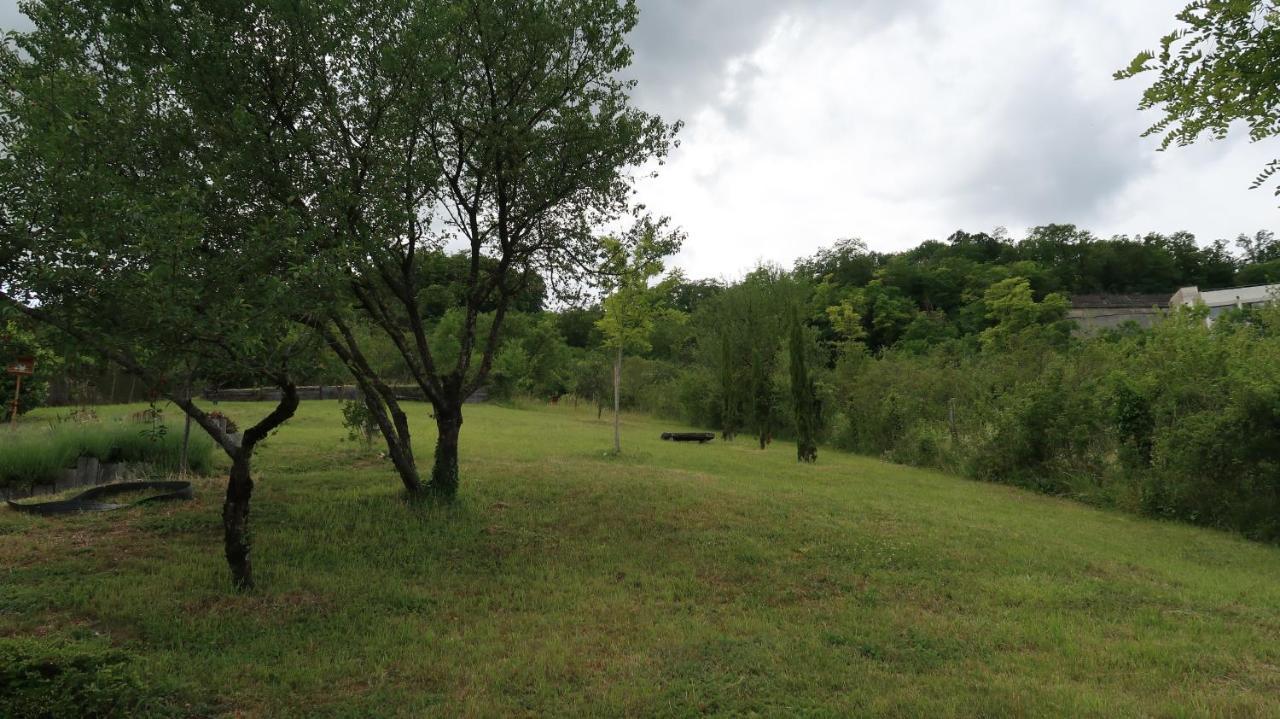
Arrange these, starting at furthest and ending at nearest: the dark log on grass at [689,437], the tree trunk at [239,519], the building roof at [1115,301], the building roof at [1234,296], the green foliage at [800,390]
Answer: the building roof at [1115,301], the building roof at [1234,296], the dark log on grass at [689,437], the green foliage at [800,390], the tree trunk at [239,519]

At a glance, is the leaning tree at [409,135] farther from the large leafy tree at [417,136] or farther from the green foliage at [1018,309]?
the green foliage at [1018,309]

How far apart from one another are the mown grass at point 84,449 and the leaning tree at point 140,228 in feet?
14.5

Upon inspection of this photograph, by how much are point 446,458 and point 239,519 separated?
3.31 m

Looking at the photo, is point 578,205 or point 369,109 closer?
point 369,109

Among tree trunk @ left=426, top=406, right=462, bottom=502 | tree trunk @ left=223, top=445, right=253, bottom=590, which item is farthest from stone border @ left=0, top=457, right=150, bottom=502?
tree trunk @ left=223, top=445, right=253, bottom=590

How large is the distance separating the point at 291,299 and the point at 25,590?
11.0ft

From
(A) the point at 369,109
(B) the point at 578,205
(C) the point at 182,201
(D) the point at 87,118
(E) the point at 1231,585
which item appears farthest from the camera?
(B) the point at 578,205

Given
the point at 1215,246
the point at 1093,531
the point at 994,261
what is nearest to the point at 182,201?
the point at 1093,531

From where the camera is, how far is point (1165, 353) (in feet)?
39.3

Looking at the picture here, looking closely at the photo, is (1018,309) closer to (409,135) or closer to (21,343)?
(409,135)

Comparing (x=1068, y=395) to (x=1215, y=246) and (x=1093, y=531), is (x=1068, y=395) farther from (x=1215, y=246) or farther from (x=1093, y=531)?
(x=1215, y=246)

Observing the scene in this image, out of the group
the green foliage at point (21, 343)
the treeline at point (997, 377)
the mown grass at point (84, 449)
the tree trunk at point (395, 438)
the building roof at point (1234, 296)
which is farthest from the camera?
the building roof at point (1234, 296)

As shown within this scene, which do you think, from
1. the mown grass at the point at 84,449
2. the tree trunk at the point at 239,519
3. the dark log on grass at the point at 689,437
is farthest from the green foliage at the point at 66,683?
the dark log on grass at the point at 689,437

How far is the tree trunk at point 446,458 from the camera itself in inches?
336
